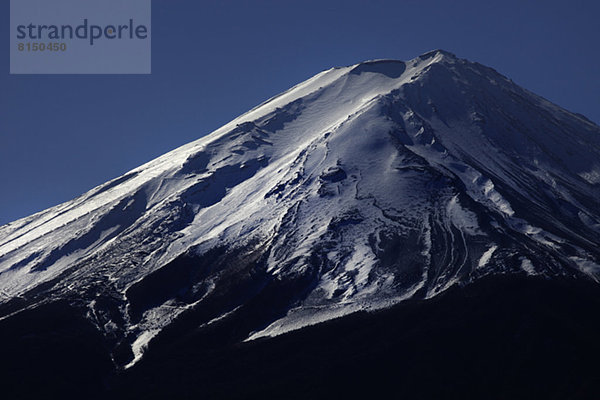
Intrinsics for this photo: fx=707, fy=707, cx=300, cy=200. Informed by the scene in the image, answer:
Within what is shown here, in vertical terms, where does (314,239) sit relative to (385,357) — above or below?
above

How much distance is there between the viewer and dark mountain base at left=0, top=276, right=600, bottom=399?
80.4m

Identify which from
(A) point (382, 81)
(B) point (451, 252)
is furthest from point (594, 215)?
(A) point (382, 81)

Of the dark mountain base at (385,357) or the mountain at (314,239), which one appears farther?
the mountain at (314,239)

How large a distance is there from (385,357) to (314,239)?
112ft

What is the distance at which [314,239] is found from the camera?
117 m

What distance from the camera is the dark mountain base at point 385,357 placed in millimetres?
80438

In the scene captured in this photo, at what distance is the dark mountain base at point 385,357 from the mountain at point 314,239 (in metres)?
0.43

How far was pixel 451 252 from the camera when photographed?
106812 mm

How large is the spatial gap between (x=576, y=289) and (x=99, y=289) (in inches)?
2802

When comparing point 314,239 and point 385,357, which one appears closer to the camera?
point 385,357

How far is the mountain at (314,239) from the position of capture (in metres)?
94.4

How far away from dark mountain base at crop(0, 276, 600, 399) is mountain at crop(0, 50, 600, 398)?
430 mm

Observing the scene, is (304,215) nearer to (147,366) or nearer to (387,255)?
(387,255)

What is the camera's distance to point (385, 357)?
85.9 m
